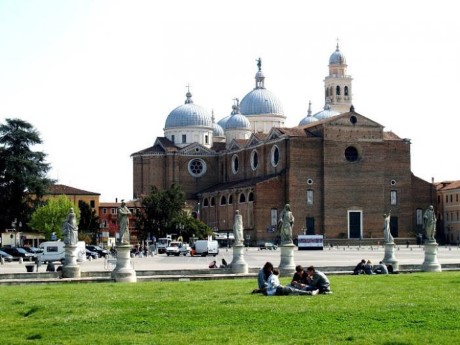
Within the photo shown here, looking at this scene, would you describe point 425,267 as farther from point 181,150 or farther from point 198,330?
point 181,150

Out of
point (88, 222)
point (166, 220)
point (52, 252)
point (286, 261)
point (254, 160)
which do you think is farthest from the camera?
point (254, 160)

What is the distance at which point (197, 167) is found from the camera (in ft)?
392

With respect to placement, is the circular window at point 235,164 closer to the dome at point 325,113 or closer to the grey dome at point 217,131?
the grey dome at point 217,131

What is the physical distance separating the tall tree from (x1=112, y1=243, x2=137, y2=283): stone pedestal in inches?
1738

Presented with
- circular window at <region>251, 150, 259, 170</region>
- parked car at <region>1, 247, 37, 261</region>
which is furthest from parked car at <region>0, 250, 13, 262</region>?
circular window at <region>251, 150, 259, 170</region>

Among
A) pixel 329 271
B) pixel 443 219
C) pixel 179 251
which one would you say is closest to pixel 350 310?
pixel 329 271

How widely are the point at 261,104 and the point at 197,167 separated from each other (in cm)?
1341

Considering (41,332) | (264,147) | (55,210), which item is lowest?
(41,332)

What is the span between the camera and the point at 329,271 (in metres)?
34.4

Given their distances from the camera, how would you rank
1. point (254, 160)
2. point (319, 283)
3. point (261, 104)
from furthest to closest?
1. point (261, 104)
2. point (254, 160)
3. point (319, 283)

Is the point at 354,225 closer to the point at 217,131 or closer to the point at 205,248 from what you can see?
the point at 205,248

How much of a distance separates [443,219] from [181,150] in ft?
105

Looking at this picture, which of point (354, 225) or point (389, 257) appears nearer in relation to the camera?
point (389, 257)

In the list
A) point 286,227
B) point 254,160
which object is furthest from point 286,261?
point 254,160
